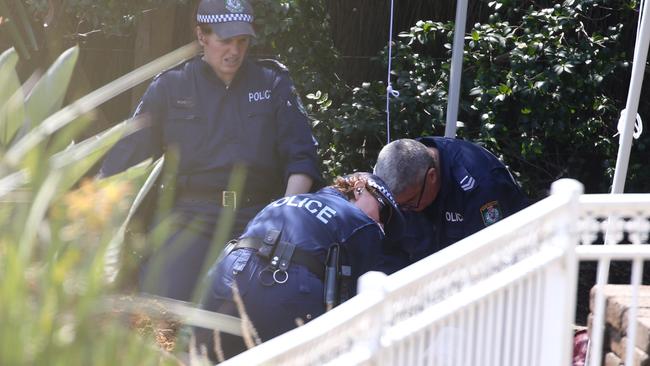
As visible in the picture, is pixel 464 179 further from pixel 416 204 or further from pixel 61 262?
pixel 61 262

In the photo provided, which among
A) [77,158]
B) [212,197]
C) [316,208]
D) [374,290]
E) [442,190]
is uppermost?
[77,158]

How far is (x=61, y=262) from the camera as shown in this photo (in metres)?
1.11

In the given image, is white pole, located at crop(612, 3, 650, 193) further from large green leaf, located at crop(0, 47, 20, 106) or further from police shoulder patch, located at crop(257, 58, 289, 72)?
large green leaf, located at crop(0, 47, 20, 106)

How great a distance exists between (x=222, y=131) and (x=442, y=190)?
889 mm

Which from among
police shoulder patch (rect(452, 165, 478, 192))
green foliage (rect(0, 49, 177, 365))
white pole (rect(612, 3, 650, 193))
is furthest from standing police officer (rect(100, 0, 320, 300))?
green foliage (rect(0, 49, 177, 365))

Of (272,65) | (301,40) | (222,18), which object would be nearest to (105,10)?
(301,40)

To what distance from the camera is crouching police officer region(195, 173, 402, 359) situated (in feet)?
10.1

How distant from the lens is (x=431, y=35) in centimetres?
592

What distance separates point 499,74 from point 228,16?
2124 mm

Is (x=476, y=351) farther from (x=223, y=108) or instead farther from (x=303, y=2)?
(x=303, y=2)

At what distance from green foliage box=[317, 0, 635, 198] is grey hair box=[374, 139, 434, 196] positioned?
2016 mm

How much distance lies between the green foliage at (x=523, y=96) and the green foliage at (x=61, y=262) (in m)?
4.47

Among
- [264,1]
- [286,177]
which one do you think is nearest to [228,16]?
[286,177]

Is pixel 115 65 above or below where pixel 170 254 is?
below
